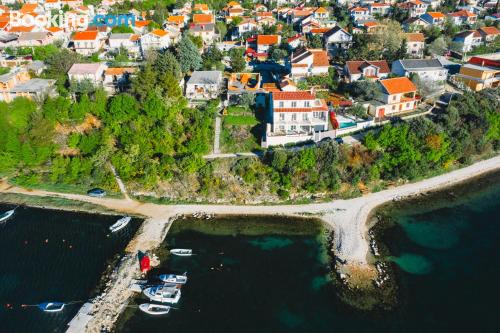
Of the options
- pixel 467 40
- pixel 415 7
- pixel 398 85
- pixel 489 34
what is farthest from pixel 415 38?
pixel 415 7

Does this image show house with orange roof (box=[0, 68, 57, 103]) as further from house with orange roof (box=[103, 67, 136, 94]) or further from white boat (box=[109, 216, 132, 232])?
white boat (box=[109, 216, 132, 232])

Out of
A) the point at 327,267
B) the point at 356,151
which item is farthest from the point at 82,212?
the point at 356,151

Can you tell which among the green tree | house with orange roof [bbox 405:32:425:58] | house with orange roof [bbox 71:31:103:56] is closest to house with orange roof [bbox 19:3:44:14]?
house with orange roof [bbox 71:31:103:56]

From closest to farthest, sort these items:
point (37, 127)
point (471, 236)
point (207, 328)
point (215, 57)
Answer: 1. point (207, 328)
2. point (471, 236)
3. point (37, 127)
4. point (215, 57)

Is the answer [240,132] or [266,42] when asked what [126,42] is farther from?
[240,132]

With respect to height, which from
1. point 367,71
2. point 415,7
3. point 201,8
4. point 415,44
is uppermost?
point 201,8

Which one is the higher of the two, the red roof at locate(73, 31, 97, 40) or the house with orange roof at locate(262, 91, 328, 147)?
the red roof at locate(73, 31, 97, 40)

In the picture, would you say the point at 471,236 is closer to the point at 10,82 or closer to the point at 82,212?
the point at 82,212
